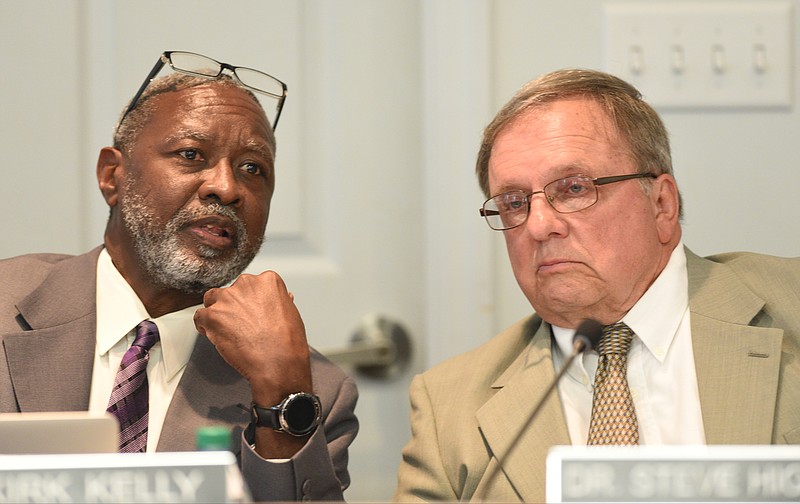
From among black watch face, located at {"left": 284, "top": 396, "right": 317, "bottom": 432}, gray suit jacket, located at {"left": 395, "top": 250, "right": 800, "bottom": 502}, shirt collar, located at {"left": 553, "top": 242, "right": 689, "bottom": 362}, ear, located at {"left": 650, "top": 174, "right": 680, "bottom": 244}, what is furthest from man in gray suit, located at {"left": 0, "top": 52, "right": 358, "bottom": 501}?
ear, located at {"left": 650, "top": 174, "right": 680, "bottom": 244}

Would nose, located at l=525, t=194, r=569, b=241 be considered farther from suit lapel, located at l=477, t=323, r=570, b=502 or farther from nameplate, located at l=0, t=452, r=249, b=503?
nameplate, located at l=0, t=452, r=249, b=503

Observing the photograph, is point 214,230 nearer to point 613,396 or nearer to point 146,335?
point 146,335

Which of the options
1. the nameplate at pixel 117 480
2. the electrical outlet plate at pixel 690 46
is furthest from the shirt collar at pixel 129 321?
the electrical outlet plate at pixel 690 46

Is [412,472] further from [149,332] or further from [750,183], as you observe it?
[750,183]

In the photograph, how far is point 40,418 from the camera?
1100 mm

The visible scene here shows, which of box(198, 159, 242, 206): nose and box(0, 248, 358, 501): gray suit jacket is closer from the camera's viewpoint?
box(0, 248, 358, 501): gray suit jacket

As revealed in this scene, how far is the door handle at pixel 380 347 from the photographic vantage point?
2.22m

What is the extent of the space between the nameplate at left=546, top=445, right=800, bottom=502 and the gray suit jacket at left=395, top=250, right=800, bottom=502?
0.56 metres

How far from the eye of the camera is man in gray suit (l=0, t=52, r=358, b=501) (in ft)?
5.20

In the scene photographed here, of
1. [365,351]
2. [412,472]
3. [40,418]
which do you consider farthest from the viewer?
[365,351]

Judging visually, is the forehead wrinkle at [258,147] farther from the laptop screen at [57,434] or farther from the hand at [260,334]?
the laptop screen at [57,434]

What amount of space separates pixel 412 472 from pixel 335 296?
25.5 inches

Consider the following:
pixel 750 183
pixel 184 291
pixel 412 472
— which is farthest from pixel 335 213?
pixel 750 183

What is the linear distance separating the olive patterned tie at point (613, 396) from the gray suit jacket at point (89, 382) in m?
0.40
